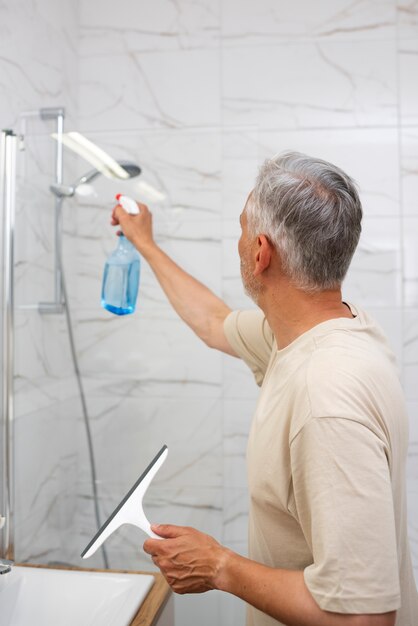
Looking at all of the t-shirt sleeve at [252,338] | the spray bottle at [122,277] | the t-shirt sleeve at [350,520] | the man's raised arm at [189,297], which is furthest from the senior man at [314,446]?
the spray bottle at [122,277]

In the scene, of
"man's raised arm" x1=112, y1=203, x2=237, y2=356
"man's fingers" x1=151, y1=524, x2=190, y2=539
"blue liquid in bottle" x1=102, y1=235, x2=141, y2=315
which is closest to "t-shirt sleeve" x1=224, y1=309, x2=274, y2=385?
"man's raised arm" x1=112, y1=203, x2=237, y2=356

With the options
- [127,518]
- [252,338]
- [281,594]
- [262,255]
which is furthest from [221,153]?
Answer: [281,594]

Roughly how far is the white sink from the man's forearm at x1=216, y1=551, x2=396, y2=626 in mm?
328

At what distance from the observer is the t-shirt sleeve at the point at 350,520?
2.48 feet

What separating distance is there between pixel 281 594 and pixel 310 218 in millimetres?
555

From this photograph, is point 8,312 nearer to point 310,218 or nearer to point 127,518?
point 127,518

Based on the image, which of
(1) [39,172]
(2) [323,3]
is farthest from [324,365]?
(2) [323,3]

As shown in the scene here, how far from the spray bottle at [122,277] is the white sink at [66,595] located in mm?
646

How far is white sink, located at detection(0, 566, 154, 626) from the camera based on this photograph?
115 cm

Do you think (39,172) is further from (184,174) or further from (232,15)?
(232,15)

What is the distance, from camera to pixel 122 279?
61.5 inches

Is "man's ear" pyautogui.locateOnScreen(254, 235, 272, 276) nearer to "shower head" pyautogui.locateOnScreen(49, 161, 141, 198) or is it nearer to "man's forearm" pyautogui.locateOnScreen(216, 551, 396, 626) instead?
"man's forearm" pyautogui.locateOnScreen(216, 551, 396, 626)

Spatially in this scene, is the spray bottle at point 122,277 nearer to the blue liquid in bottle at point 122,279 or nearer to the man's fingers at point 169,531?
the blue liquid in bottle at point 122,279

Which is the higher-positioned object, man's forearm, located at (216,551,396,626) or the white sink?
man's forearm, located at (216,551,396,626)
